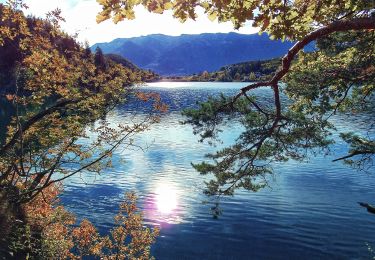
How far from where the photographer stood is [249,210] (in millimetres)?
35875

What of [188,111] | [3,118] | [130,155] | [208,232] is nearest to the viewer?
[188,111]

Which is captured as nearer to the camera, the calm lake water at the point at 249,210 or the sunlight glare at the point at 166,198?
the calm lake water at the point at 249,210

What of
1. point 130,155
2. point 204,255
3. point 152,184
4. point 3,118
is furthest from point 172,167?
point 3,118

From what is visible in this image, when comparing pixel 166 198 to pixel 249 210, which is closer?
pixel 249 210

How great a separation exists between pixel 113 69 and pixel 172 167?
34024 mm

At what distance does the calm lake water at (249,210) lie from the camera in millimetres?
28484

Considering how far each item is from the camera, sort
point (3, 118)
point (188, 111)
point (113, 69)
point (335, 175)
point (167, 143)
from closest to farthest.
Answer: point (188, 111) → point (113, 69) → point (335, 175) → point (167, 143) → point (3, 118)

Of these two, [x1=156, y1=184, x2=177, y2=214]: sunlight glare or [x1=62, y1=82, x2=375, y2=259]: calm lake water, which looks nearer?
[x1=62, y1=82, x2=375, y2=259]: calm lake water

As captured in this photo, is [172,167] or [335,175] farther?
[172,167]

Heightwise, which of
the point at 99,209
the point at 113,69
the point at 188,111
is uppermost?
the point at 113,69

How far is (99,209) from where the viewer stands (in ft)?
123

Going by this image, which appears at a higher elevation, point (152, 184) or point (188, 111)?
point (188, 111)

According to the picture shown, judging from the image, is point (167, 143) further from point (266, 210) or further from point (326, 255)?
point (326, 255)

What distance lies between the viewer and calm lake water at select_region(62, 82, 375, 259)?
28484mm
